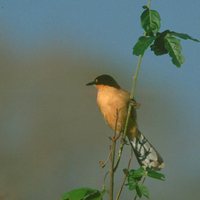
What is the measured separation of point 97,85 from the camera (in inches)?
131

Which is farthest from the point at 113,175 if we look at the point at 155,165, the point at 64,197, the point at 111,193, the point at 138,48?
the point at 155,165

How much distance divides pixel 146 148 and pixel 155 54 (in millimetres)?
865

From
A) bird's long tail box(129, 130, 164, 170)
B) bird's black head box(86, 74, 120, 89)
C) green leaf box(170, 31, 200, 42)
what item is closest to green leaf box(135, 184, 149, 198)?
bird's long tail box(129, 130, 164, 170)

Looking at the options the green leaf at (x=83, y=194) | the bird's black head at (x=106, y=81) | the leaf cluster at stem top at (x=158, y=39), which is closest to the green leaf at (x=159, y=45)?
the leaf cluster at stem top at (x=158, y=39)

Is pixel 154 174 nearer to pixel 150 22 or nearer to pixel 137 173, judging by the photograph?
pixel 137 173

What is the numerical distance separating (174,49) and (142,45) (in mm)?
110

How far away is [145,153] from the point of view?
3029 millimetres

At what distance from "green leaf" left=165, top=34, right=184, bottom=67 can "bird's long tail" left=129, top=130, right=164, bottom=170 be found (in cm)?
47

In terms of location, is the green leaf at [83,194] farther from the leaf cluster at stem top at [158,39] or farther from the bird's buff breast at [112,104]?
the bird's buff breast at [112,104]

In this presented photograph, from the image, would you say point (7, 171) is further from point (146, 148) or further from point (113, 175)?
point (113, 175)

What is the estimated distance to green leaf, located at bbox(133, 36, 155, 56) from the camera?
2.28 m

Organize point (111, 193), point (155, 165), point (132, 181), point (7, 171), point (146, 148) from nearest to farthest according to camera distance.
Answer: point (111, 193)
point (132, 181)
point (155, 165)
point (146, 148)
point (7, 171)

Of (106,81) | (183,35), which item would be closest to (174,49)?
(183,35)

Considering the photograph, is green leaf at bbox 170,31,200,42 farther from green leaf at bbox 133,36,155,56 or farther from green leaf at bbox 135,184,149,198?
green leaf at bbox 135,184,149,198
